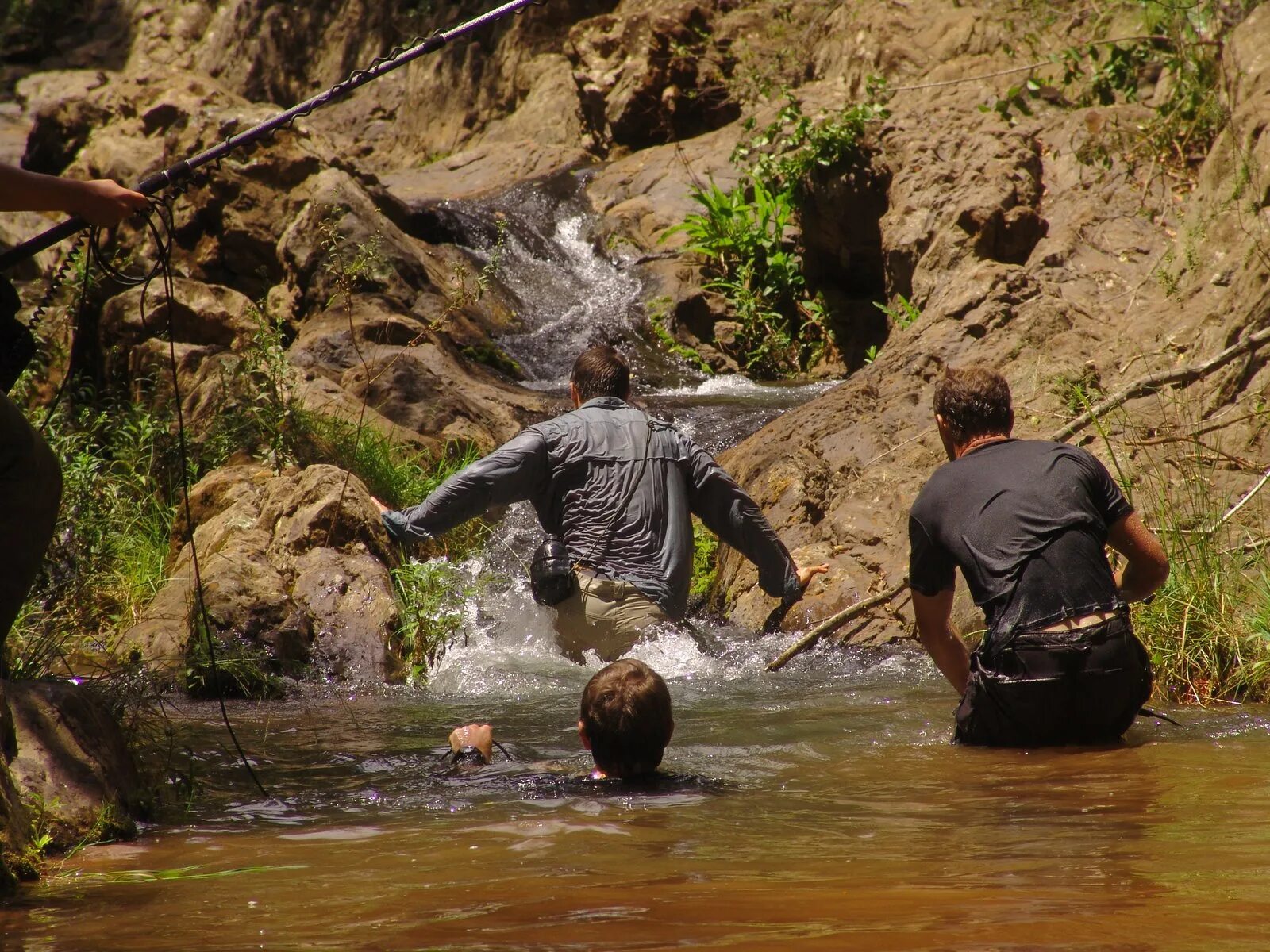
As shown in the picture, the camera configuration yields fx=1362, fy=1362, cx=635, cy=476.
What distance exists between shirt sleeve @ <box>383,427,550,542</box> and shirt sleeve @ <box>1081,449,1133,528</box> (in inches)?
112

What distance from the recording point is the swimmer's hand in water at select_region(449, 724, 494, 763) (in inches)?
192

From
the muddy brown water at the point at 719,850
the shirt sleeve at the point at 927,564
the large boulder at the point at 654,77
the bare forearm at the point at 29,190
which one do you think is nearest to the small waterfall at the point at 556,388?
the muddy brown water at the point at 719,850

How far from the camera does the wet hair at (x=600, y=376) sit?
694 cm

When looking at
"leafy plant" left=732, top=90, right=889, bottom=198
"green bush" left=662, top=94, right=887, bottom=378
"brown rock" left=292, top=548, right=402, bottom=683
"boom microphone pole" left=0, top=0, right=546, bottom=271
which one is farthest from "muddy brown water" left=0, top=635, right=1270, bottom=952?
"green bush" left=662, top=94, right=887, bottom=378

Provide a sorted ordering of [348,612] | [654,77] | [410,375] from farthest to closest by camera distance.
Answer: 1. [654,77]
2. [410,375]
3. [348,612]

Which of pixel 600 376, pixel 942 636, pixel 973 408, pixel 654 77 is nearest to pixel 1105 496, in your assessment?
pixel 973 408

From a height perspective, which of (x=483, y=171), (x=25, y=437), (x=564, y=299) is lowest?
Answer: (x=25, y=437)

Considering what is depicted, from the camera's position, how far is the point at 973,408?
501 centimetres

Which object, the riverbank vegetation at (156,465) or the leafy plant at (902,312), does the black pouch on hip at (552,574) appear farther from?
the leafy plant at (902,312)

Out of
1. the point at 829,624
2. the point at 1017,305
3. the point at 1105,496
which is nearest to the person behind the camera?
the point at 1105,496

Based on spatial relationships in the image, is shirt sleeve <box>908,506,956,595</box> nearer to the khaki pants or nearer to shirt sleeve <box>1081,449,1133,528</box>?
shirt sleeve <box>1081,449,1133,528</box>

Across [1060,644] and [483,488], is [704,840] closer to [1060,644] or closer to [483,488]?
[1060,644]

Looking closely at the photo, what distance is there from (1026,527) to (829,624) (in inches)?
97.1

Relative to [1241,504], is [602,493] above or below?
above
